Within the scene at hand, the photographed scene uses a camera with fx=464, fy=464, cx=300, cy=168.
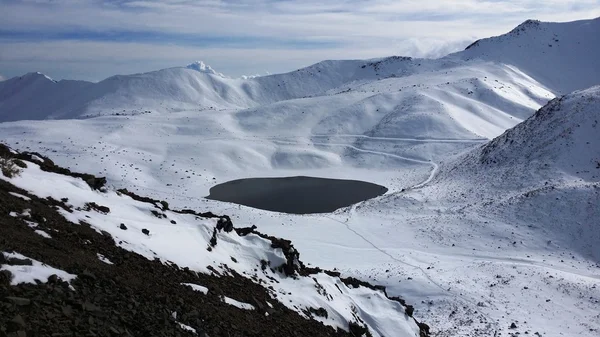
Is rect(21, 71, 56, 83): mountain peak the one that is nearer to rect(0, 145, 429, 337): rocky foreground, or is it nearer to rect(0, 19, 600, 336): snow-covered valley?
rect(0, 19, 600, 336): snow-covered valley

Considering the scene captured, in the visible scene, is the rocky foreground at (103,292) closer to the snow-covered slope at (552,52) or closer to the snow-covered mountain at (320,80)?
the snow-covered mountain at (320,80)

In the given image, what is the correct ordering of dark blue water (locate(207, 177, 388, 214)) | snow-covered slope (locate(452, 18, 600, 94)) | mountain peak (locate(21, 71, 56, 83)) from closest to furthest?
dark blue water (locate(207, 177, 388, 214))
snow-covered slope (locate(452, 18, 600, 94))
mountain peak (locate(21, 71, 56, 83))

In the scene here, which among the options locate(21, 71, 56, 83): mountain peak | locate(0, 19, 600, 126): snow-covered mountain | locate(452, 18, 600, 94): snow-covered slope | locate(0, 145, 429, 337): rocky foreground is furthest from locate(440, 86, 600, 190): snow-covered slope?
locate(21, 71, 56, 83): mountain peak

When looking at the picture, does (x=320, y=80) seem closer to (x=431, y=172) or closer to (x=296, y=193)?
Answer: (x=431, y=172)

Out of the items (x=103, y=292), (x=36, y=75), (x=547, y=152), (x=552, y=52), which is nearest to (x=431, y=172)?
(x=547, y=152)

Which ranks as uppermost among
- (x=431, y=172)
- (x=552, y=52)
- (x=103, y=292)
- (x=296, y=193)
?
(x=552, y=52)

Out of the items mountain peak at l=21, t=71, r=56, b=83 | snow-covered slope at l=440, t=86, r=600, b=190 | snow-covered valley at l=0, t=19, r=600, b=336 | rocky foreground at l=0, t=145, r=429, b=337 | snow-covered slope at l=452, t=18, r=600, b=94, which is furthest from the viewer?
mountain peak at l=21, t=71, r=56, b=83
